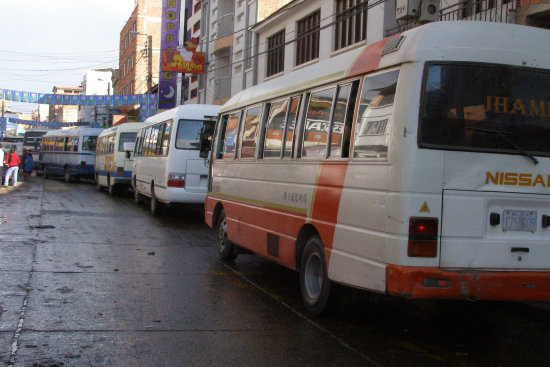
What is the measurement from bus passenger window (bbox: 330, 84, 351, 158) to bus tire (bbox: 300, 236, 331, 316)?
39.2 inches

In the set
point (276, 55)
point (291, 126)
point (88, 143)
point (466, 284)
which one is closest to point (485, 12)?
point (291, 126)

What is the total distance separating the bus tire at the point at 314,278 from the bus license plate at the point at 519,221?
73.2 inches

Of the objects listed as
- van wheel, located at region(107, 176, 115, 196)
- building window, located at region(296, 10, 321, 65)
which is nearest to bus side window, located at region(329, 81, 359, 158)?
building window, located at region(296, 10, 321, 65)

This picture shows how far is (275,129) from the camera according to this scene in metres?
8.09

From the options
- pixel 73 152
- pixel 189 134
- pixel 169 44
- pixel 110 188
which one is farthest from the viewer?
pixel 169 44

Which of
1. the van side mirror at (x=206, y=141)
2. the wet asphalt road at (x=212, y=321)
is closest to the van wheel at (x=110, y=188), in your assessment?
the van side mirror at (x=206, y=141)

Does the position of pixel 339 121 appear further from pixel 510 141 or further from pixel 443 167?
pixel 510 141

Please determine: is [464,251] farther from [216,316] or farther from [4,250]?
[4,250]

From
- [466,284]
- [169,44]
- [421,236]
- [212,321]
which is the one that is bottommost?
[212,321]

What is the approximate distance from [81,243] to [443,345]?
7.65 meters

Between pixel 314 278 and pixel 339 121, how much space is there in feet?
5.71

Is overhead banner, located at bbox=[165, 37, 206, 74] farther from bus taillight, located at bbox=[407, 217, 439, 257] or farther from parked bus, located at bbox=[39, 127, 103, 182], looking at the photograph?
bus taillight, located at bbox=[407, 217, 439, 257]

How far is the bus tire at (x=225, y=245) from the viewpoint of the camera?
33.0 ft

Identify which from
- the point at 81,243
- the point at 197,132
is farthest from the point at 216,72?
the point at 81,243
